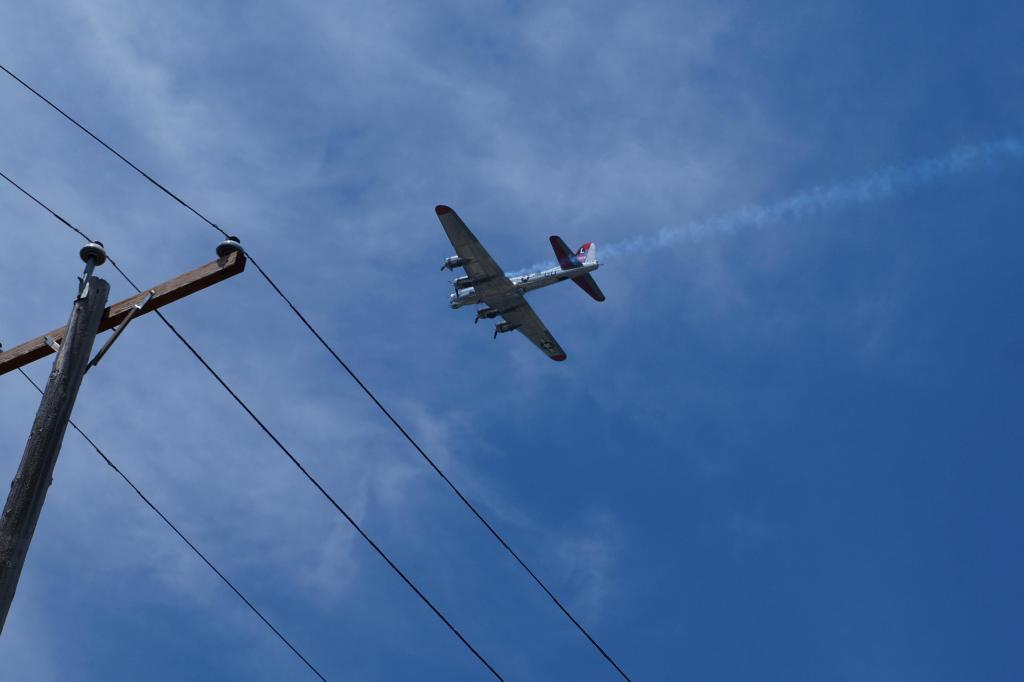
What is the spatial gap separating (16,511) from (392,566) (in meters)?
4.49

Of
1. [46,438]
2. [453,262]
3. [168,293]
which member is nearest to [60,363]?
[46,438]

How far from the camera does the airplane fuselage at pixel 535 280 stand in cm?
5375

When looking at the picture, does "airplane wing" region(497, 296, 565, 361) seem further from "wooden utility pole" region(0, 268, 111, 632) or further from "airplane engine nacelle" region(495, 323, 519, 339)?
"wooden utility pole" region(0, 268, 111, 632)

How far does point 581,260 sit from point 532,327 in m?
6.57

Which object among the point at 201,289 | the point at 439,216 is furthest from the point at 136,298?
the point at 439,216

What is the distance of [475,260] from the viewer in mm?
53938

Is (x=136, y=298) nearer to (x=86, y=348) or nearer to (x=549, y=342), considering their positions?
(x=86, y=348)

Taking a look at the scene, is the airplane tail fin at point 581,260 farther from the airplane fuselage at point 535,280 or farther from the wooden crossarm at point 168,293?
the wooden crossarm at point 168,293

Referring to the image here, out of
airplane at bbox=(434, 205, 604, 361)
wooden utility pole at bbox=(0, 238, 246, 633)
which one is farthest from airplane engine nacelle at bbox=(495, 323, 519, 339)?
wooden utility pole at bbox=(0, 238, 246, 633)

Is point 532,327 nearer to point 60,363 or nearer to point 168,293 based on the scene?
point 168,293

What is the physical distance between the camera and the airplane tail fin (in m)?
53.2

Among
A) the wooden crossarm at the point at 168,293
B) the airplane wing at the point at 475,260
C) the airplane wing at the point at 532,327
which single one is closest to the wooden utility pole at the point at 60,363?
the wooden crossarm at the point at 168,293

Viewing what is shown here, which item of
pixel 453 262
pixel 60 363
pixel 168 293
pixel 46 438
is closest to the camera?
pixel 46 438

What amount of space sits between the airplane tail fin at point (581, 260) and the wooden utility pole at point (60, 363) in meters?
41.2
